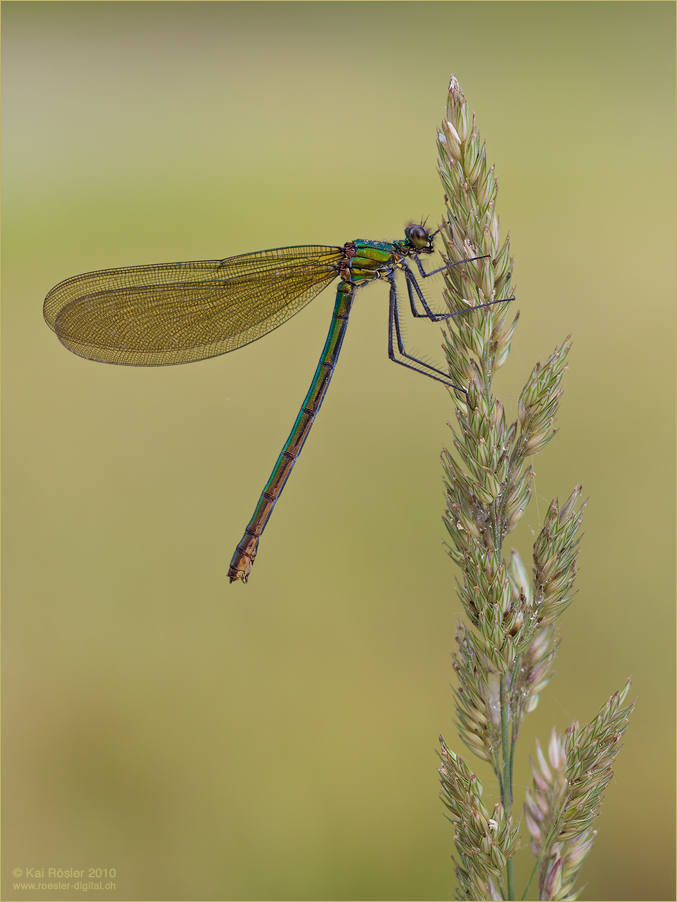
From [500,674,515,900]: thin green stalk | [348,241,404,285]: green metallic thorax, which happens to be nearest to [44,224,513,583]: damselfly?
[348,241,404,285]: green metallic thorax

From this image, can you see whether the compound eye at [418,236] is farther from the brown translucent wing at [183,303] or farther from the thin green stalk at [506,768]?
the thin green stalk at [506,768]

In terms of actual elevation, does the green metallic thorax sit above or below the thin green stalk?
above

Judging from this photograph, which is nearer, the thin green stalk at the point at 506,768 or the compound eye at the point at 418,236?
the thin green stalk at the point at 506,768

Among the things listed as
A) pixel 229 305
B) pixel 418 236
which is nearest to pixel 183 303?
pixel 229 305

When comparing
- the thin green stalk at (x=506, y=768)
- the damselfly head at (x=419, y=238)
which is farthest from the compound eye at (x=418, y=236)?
the thin green stalk at (x=506, y=768)

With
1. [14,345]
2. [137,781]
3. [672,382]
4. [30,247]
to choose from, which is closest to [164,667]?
[137,781]

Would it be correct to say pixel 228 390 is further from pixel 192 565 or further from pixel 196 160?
pixel 196 160

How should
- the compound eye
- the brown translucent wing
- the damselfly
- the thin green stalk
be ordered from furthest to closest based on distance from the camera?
the brown translucent wing < the damselfly < the compound eye < the thin green stalk

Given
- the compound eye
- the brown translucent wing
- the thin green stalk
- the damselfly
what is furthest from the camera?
the brown translucent wing

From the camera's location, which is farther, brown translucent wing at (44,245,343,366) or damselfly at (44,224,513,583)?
brown translucent wing at (44,245,343,366)

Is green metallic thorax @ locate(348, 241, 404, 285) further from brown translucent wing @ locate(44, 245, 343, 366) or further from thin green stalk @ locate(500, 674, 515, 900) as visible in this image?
thin green stalk @ locate(500, 674, 515, 900)
